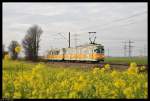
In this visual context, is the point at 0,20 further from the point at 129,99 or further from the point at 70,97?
the point at 129,99

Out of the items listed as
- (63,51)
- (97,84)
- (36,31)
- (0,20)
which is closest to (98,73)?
(97,84)

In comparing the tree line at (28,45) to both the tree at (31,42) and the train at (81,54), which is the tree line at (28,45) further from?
the train at (81,54)

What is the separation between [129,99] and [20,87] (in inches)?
104

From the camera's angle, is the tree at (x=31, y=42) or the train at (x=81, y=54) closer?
the tree at (x=31, y=42)

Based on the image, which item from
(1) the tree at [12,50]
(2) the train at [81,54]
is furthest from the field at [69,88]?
(2) the train at [81,54]

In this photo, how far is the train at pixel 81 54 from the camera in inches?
1253

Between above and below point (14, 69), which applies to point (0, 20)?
above

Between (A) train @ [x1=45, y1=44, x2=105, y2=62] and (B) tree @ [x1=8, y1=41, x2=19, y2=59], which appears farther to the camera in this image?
(A) train @ [x1=45, y1=44, x2=105, y2=62]

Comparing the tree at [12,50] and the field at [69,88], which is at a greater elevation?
the tree at [12,50]

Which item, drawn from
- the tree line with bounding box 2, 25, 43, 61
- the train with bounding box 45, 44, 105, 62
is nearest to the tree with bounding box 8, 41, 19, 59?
the tree line with bounding box 2, 25, 43, 61

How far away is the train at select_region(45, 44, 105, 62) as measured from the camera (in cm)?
3183

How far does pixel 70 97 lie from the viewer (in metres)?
7.54

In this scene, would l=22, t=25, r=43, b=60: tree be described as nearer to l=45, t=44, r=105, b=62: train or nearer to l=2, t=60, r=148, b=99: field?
l=2, t=60, r=148, b=99: field

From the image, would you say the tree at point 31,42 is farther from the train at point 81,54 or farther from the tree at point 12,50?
the train at point 81,54
